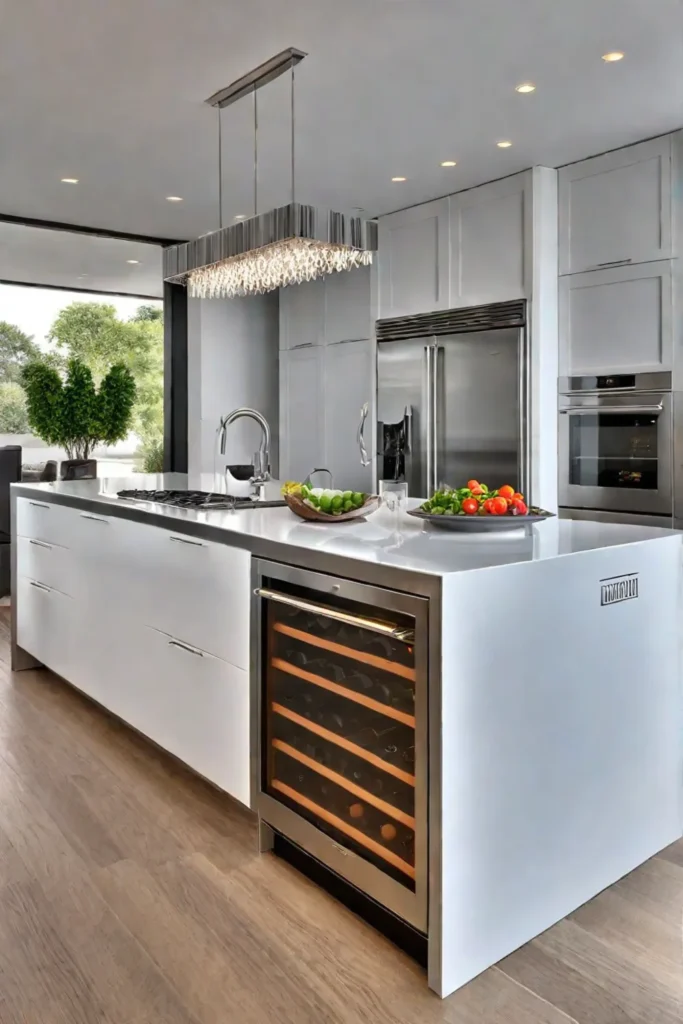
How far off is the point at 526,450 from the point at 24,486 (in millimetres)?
2636

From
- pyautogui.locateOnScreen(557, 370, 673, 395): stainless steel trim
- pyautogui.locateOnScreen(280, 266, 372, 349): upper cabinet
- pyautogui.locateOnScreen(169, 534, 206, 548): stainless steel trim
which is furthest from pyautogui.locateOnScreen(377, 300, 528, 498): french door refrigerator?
pyautogui.locateOnScreen(169, 534, 206, 548): stainless steel trim

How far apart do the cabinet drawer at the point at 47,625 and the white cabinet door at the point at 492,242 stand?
9.46ft

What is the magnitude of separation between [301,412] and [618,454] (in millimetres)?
2810

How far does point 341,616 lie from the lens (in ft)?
6.05

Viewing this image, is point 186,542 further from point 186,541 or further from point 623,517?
point 623,517

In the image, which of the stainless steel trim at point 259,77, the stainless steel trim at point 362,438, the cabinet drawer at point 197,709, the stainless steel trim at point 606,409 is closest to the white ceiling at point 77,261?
the stainless steel trim at point 362,438

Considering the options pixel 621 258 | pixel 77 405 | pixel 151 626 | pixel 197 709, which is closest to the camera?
pixel 197 709

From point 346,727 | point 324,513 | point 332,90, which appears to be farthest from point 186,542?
point 332,90

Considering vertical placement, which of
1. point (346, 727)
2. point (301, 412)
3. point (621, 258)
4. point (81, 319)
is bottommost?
point (346, 727)

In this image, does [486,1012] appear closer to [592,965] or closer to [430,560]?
[592,965]

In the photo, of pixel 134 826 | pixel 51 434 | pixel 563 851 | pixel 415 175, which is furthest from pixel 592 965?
pixel 51 434

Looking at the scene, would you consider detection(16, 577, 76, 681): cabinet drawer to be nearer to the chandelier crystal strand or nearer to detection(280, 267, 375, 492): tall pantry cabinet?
the chandelier crystal strand

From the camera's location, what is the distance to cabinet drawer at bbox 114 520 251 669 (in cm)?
224

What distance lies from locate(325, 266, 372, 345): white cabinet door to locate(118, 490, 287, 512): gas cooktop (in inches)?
109
